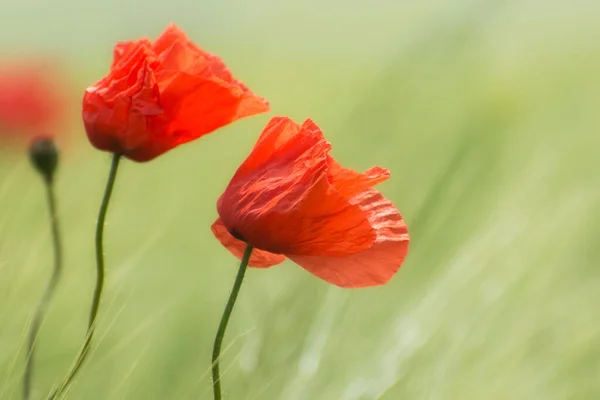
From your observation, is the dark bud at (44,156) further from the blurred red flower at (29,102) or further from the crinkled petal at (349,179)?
the blurred red flower at (29,102)

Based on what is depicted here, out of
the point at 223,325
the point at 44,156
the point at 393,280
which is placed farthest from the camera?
the point at 393,280

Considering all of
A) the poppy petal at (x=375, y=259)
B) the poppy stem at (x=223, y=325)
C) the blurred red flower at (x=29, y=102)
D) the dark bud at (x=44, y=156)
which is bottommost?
the blurred red flower at (x=29, y=102)

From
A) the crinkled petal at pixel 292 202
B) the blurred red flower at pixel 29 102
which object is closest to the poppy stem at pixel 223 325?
the crinkled petal at pixel 292 202

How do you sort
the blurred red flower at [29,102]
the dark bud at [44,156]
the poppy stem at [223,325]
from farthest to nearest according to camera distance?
the blurred red flower at [29,102], the dark bud at [44,156], the poppy stem at [223,325]

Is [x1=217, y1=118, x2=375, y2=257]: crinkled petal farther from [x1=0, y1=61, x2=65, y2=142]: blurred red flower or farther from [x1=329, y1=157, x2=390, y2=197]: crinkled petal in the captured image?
[x1=0, y1=61, x2=65, y2=142]: blurred red flower

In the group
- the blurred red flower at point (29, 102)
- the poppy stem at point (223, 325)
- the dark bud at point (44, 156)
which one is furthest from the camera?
the blurred red flower at point (29, 102)

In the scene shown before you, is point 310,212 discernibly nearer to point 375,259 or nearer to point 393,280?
point 375,259

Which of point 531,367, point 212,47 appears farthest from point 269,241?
point 212,47

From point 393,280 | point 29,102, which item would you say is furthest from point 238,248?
point 29,102
